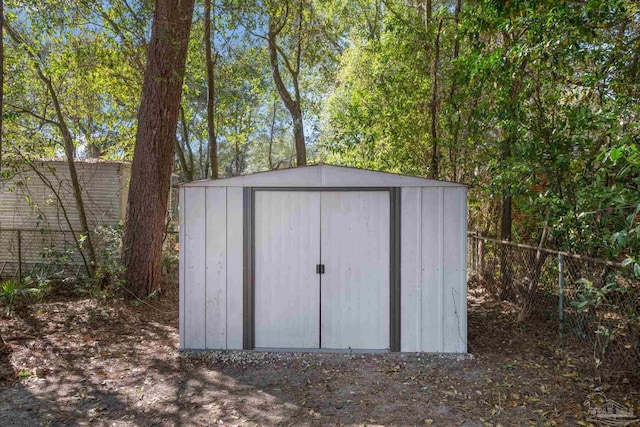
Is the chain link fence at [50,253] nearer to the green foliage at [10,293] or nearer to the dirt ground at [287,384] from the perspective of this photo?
the green foliage at [10,293]

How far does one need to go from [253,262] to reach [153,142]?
3.01 metres

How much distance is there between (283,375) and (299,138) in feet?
34.4

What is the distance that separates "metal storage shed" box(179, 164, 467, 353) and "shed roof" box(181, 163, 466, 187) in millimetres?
12

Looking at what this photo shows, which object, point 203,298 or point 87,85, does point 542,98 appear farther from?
point 87,85

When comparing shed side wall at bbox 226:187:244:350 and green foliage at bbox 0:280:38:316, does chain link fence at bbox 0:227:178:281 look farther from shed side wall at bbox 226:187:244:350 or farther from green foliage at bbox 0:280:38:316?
shed side wall at bbox 226:187:244:350

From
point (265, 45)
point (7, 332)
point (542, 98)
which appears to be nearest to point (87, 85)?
point (265, 45)

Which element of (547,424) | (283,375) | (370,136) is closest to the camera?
(547,424)

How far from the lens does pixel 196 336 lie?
5316 millimetres

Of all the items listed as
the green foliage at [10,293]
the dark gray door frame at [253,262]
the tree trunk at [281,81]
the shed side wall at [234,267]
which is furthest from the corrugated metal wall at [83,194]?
the tree trunk at [281,81]

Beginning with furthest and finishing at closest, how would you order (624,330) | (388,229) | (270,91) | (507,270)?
1. (270,91)
2. (507,270)
3. (388,229)
4. (624,330)

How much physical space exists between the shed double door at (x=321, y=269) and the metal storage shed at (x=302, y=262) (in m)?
0.01

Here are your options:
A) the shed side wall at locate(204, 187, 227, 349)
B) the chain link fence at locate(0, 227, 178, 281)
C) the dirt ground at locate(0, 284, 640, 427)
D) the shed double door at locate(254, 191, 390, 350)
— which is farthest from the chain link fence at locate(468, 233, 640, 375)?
the chain link fence at locate(0, 227, 178, 281)

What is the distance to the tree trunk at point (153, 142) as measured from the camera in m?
6.94

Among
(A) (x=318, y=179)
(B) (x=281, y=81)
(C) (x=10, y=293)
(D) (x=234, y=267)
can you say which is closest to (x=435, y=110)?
(A) (x=318, y=179)
